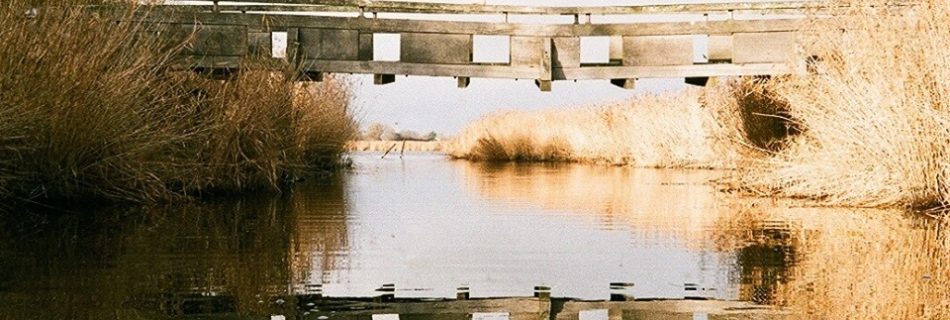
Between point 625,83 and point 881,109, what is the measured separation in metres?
6.86

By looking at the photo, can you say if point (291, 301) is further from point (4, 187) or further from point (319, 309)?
point (4, 187)

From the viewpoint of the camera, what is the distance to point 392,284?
5.25m

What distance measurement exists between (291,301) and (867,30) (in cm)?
825

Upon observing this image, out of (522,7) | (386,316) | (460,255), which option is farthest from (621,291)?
(522,7)

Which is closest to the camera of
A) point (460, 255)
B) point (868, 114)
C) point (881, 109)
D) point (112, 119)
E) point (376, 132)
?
point (460, 255)

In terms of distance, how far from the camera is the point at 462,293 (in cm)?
495

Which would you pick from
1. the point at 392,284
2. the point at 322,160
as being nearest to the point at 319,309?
the point at 392,284

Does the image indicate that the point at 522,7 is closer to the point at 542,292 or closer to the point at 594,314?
the point at 542,292

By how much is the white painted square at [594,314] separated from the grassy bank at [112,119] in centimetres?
590

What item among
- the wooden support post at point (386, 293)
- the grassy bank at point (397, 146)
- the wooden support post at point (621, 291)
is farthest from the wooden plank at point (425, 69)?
the grassy bank at point (397, 146)

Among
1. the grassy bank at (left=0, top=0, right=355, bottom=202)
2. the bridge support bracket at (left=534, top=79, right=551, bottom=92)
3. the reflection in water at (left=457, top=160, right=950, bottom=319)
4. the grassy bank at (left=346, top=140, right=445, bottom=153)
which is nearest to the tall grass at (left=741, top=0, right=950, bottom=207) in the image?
the reflection in water at (left=457, top=160, right=950, bottom=319)

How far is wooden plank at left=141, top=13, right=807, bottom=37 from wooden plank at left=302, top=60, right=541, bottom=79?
1.67 feet

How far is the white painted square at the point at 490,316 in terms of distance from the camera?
14.0 feet

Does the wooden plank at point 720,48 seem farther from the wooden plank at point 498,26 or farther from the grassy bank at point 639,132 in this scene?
the grassy bank at point 639,132
